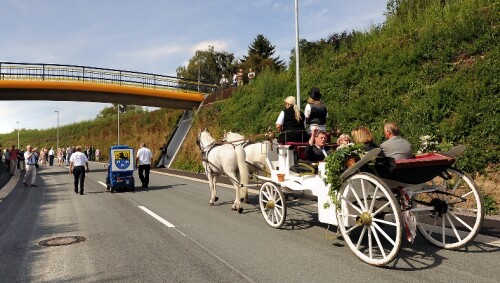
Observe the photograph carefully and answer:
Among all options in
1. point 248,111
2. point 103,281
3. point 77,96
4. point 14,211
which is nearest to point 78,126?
point 77,96

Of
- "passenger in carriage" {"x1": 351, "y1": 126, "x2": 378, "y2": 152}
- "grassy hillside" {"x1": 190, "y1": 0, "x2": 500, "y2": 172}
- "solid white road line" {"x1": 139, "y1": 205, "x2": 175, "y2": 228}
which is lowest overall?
"solid white road line" {"x1": 139, "y1": 205, "x2": 175, "y2": 228}

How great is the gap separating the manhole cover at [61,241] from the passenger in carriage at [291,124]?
170 inches

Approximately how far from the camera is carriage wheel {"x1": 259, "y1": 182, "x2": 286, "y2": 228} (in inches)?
289

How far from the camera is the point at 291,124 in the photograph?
8148 millimetres

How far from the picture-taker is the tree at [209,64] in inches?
2835

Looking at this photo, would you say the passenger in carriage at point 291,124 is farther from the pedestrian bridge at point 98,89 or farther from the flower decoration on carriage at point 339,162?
the pedestrian bridge at point 98,89

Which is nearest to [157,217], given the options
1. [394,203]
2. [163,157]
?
[394,203]

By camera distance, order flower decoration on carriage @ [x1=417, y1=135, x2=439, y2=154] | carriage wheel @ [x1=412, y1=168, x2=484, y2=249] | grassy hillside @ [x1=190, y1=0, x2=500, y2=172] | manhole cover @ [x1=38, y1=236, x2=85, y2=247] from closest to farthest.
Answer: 1. carriage wheel @ [x1=412, y1=168, x2=484, y2=249]
2. flower decoration on carriage @ [x1=417, y1=135, x2=439, y2=154]
3. manhole cover @ [x1=38, y1=236, x2=85, y2=247]
4. grassy hillside @ [x1=190, y1=0, x2=500, y2=172]

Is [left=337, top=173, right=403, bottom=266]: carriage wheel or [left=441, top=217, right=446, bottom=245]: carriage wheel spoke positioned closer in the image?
[left=337, top=173, right=403, bottom=266]: carriage wheel

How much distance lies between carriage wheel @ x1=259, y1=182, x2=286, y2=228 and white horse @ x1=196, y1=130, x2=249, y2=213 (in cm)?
173

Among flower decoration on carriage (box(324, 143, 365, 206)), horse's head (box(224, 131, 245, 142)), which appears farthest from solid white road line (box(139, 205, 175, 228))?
flower decoration on carriage (box(324, 143, 365, 206))

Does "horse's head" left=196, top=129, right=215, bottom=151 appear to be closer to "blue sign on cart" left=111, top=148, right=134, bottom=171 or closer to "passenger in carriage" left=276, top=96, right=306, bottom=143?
"passenger in carriage" left=276, top=96, right=306, bottom=143

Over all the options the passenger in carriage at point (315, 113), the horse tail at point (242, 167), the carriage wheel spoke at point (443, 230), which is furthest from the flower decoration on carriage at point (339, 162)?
the horse tail at point (242, 167)

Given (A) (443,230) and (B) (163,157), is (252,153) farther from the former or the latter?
(B) (163,157)
